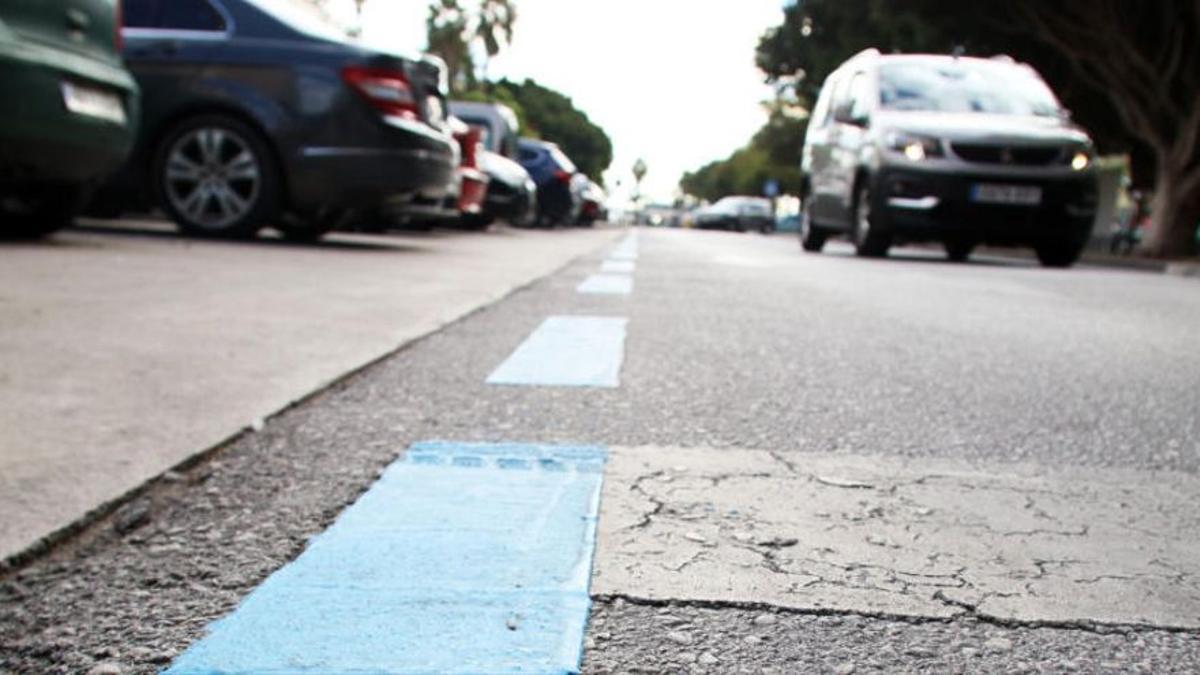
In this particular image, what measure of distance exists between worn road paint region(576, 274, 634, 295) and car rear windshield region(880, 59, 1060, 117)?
517cm

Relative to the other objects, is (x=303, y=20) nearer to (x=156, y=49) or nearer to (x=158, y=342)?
(x=156, y=49)

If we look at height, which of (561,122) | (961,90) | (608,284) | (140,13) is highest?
(561,122)

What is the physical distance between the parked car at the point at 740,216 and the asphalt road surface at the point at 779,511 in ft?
139

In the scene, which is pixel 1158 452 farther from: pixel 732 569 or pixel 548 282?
pixel 548 282

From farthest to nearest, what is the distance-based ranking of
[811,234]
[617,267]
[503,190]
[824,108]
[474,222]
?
[474,222]
[503,190]
[811,234]
[824,108]
[617,267]

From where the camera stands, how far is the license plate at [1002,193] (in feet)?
35.9

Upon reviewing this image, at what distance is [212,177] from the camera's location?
830 centimetres

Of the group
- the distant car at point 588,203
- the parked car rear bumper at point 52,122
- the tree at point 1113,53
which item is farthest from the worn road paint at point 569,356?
the distant car at point 588,203

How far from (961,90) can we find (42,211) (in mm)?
8605

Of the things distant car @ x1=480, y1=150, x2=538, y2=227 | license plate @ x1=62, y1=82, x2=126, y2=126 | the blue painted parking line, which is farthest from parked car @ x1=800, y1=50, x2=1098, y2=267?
the blue painted parking line

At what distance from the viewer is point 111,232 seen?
29.9 feet

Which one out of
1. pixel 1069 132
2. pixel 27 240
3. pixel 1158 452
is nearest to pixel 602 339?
pixel 1158 452

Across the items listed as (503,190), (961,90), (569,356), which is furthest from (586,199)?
(569,356)

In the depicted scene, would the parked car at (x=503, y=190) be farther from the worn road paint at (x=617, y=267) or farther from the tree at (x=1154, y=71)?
the tree at (x=1154, y=71)
